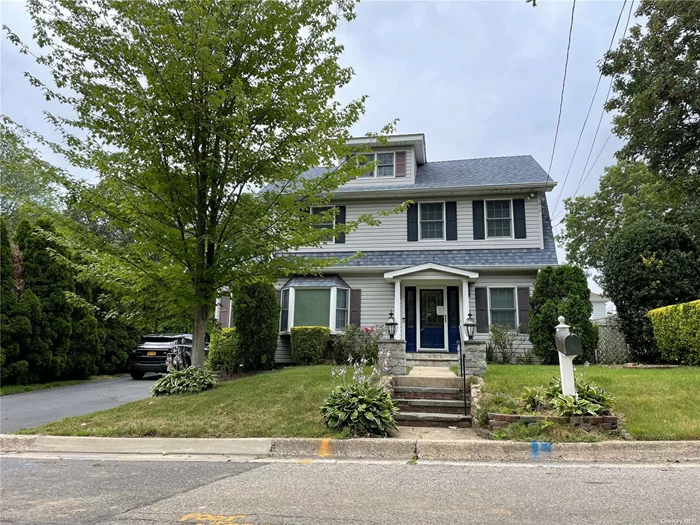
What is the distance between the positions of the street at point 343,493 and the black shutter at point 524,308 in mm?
8790

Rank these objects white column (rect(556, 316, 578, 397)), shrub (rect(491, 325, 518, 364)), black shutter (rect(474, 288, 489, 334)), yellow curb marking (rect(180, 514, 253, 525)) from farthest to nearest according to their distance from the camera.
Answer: black shutter (rect(474, 288, 489, 334)) < shrub (rect(491, 325, 518, 364)) < white column (rect(556, 316, 578, 397)) < yellow curb marking (rect(180, 514, 253, 525))

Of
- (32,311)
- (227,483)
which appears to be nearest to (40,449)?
(227,483)

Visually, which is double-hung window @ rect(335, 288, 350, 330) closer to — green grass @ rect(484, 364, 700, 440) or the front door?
the front door

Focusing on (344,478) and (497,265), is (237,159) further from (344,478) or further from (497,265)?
(497,265)

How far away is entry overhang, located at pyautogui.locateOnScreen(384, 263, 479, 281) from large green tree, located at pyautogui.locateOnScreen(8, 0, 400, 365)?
5418 mm

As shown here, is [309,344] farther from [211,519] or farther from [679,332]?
[211,519]

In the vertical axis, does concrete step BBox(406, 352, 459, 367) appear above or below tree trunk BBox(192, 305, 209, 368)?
below

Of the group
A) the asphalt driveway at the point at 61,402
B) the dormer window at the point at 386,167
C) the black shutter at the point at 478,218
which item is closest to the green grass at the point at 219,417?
the asphalt driveway at the point at 61,402

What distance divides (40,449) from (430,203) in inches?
484

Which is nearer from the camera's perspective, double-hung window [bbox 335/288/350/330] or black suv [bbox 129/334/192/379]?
double-hung window [bbox 335/288/350/330]

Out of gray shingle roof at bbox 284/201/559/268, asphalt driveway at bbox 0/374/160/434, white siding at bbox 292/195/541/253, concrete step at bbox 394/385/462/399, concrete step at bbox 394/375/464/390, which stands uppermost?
white siding at bbox 292/195/541/253

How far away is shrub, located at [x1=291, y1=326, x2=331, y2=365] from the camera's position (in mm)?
13180

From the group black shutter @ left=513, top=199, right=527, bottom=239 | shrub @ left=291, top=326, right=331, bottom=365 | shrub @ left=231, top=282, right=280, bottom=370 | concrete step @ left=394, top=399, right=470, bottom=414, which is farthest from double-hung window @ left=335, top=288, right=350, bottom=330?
concrete step @ left=394, top=399, right=470, bottom=414

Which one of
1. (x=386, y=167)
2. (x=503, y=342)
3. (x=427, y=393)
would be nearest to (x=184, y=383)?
(x=427, y=393)
